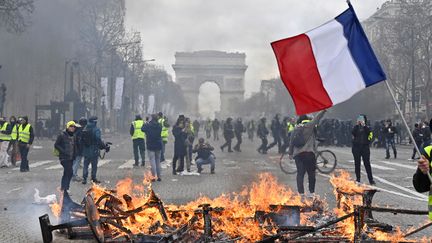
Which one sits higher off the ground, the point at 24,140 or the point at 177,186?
the point at 24,140

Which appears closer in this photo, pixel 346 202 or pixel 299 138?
pixel 346 202

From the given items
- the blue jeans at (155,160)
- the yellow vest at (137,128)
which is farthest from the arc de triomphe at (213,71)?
the blue jeans at (155,160)

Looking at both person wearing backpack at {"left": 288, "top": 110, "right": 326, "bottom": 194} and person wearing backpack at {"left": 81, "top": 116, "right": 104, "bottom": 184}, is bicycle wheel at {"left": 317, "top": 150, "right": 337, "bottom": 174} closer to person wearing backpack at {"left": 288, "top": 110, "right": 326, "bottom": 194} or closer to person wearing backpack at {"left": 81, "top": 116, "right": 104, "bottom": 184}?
person wearing backpack at {"left": 288, "top": 110, "right": 326, "bottom": 194}

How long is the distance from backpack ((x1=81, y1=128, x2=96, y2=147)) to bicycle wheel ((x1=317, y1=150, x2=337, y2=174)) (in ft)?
22.0

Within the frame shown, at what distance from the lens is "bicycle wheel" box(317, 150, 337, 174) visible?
16.7m

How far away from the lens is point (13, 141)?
18422 mm

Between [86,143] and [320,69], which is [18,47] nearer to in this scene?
[86,143]

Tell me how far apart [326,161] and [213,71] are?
97.2 meters

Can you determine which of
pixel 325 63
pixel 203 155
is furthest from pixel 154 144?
pixel 325 63

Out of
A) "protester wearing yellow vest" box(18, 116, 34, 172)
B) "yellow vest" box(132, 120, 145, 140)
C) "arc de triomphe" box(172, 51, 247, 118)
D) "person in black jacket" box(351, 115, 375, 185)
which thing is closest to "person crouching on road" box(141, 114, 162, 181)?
"yellow vest" box(132, 120, 145, 140)

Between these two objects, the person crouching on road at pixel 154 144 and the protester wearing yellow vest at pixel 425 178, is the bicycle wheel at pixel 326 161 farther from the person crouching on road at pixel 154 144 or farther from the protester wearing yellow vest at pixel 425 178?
the protester wearing yellow vest at pixel 425 178

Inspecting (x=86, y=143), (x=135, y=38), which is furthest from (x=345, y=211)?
(x=135, y=38)

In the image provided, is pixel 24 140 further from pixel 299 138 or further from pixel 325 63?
pixel 325 63

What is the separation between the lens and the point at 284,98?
305 feet
